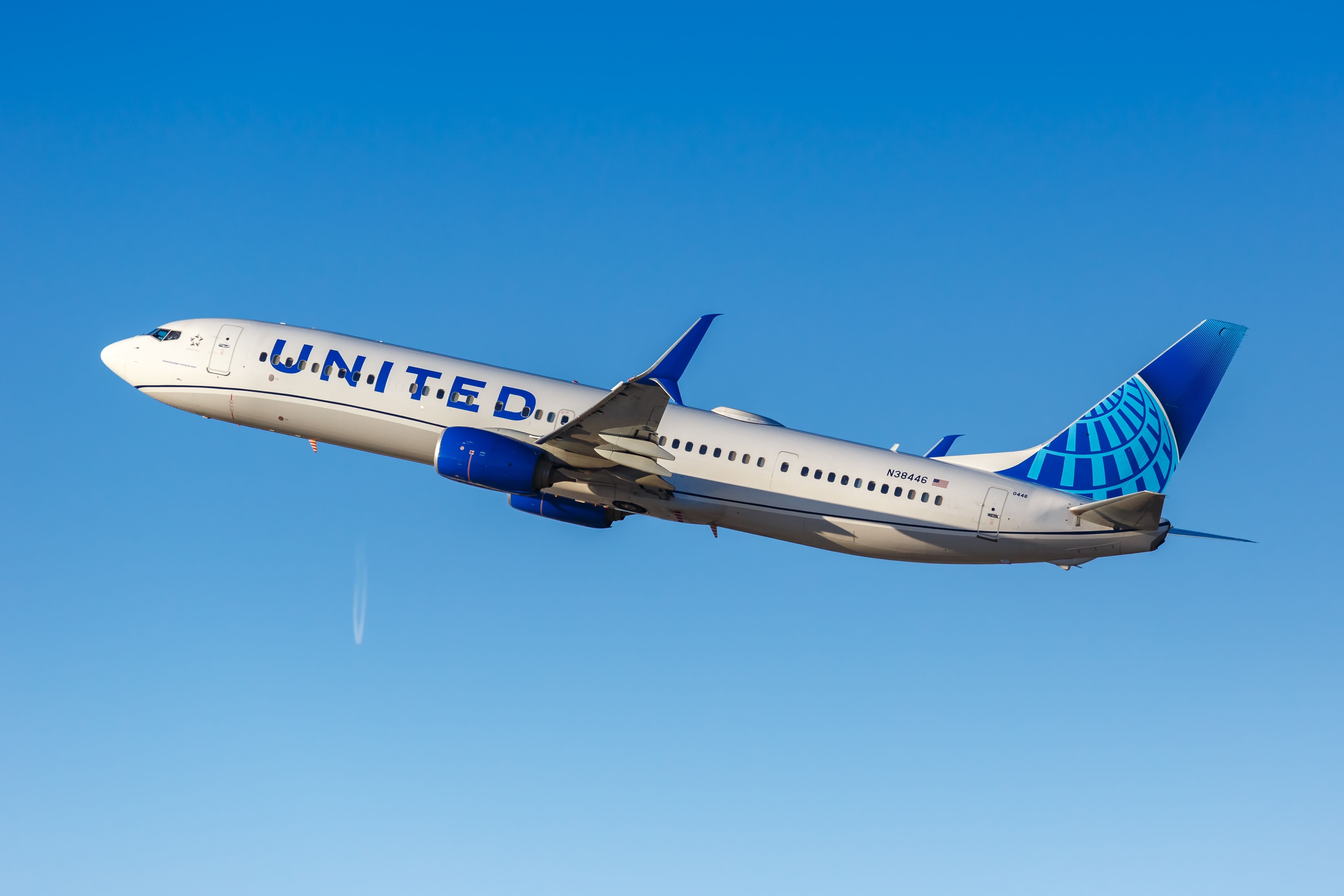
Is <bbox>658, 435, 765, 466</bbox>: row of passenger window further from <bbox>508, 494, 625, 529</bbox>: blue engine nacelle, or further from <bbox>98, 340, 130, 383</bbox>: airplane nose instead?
<bbox>98, 340, 130, 383</bbox>: airplane nose

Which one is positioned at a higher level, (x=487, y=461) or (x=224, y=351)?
(x=224, y=351)

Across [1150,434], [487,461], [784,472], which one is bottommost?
[487,461]

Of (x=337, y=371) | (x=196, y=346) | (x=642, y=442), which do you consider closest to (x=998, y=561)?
(x=642, y=442)

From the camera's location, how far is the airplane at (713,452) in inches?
1677

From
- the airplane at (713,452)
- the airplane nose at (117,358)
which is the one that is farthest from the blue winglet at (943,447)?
the airplane nose at (117,358)

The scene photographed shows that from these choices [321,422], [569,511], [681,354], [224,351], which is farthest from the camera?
[224,351]

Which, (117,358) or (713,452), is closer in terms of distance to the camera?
(713,452)

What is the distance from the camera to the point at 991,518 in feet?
142

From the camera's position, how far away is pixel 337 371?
47.6 meters

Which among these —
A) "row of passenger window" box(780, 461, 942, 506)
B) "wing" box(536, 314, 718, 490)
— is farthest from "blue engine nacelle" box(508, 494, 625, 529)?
"row of passenger window" box(780, 461, 942, 506)

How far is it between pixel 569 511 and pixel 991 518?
15.2 m

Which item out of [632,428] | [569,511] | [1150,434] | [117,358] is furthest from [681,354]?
[117,358]

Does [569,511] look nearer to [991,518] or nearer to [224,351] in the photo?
[224,351]

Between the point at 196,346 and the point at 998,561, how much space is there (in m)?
31.6
